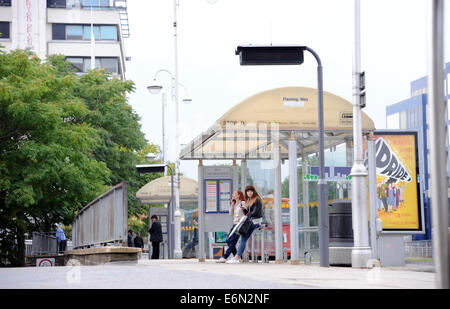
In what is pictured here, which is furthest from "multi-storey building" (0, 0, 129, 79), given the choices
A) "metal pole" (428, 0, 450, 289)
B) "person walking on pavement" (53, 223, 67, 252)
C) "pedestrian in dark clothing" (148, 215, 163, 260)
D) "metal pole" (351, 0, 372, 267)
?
"metal pole" (428, 0, 450, 289)

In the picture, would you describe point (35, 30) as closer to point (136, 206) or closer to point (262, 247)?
point (136, 206)

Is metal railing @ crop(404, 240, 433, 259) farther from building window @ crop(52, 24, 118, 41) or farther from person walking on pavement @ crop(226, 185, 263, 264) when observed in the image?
building window @ crop(52, 24, 118, 41)

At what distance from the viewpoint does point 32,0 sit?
2594 inches

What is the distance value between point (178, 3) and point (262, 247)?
64.7 feet

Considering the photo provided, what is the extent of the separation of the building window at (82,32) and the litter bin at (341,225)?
177ft

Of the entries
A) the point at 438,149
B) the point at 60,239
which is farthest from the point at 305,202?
the point at 60,239

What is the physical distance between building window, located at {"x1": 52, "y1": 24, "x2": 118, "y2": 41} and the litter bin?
2127 inches

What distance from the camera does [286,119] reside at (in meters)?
17.0

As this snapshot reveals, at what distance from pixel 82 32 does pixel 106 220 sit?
53.4 m

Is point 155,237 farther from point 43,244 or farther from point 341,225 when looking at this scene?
point 341,225

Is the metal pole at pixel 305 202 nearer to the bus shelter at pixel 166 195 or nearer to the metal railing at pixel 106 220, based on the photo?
the metal railing at pixel 106 220

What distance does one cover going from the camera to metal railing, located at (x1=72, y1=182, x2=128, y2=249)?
48.6ft

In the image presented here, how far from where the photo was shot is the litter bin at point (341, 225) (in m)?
16.8
